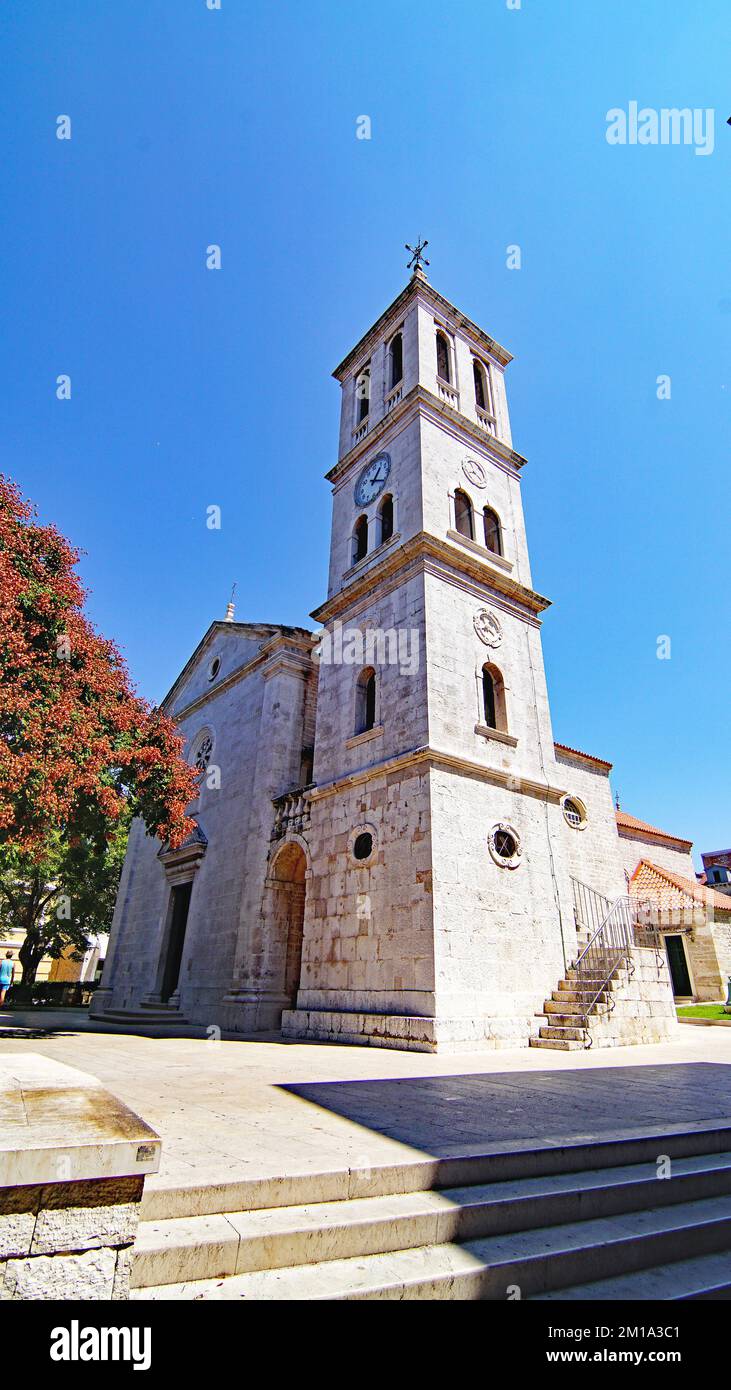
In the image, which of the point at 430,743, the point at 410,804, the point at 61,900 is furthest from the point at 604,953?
the point at 61,900

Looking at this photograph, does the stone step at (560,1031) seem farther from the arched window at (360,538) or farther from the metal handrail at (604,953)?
the arched window at (360,538)

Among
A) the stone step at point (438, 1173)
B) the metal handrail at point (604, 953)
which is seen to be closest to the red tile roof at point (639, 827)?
the metal handrail at point (604, 953)

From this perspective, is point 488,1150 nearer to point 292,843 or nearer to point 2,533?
point 2,533

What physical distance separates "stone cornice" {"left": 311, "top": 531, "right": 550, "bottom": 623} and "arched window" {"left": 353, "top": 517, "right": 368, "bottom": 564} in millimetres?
1453

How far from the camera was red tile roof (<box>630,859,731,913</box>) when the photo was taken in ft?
74.5

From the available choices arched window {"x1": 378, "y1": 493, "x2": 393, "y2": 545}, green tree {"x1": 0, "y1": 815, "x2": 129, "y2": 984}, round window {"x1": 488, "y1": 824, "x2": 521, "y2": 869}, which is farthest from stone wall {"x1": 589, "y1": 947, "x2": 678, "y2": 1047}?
green tree {"x1": 0, "y1": 815, "x2": 129, "y2": 984}

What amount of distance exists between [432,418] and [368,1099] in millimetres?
14842

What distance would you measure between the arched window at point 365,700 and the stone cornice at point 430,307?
1115 cm

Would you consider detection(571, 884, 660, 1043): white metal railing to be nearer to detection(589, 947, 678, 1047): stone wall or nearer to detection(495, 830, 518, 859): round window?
detection(589, 947, 678, 1047): stone wall

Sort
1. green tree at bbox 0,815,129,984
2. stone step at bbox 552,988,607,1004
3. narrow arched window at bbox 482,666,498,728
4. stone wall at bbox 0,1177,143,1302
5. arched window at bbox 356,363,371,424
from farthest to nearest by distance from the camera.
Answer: green tree at bbox 0,815,129,984 → arched window at bbox 356,363,371,424 → narrow arched window at bbox 482,666,498,728 → stone step at bbox 552,988,607,1004 → stone wall at bbox 0,1177,143,1302

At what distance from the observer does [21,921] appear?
3281cm

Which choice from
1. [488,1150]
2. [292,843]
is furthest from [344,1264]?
[292,843]

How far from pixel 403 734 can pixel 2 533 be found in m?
7.68

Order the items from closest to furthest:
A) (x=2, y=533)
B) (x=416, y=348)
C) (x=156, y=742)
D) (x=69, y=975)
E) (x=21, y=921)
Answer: (x=2, y=533) → (x=156, y=742) → (x=416, y=348) → (x=21, y=921) → (x=69, y=975)
